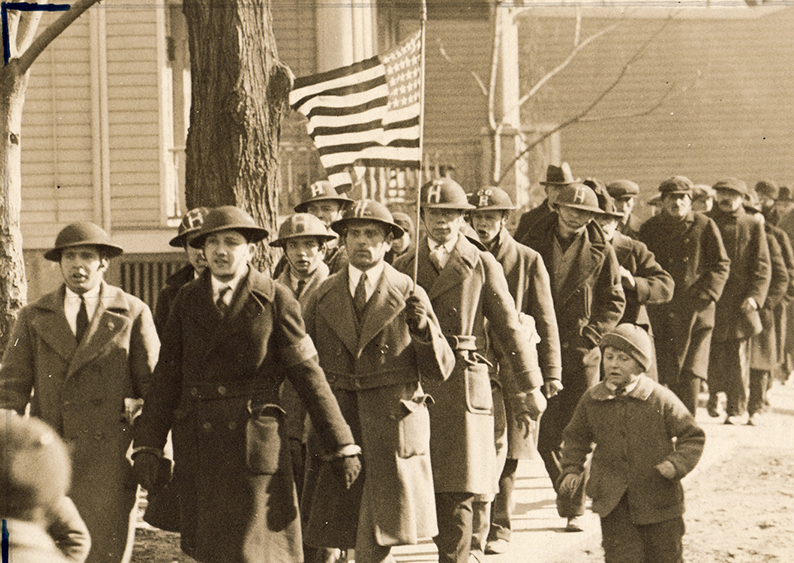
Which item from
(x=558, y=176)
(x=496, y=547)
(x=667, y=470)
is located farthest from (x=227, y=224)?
(x=558, y=176)

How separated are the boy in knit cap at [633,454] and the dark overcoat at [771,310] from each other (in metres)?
6.87

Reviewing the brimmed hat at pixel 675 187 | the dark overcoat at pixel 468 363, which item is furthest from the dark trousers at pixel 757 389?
the dark overcoat at pixel 468 363

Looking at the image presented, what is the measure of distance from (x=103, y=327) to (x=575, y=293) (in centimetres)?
373

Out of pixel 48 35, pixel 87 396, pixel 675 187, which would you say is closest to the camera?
pixel 87 396

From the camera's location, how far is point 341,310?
6.31m

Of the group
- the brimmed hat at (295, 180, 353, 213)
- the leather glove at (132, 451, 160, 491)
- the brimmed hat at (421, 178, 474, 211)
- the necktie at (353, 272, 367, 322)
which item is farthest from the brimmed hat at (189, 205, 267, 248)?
the brimmed hat at (295, 180, 353, 213)

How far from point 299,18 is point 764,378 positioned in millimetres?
10319

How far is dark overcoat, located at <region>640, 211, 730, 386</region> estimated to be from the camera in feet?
36.8

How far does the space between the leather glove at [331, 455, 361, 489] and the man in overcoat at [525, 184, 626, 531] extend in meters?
3.27

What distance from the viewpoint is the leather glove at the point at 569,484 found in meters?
6.18

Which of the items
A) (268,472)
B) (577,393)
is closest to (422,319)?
(268,472)

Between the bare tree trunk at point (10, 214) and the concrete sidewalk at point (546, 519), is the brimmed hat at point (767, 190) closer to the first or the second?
the concrete sidewalk at point (546, 519)

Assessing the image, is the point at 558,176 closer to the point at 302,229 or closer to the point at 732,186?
the point at 732,186

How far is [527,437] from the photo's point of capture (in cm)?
806
